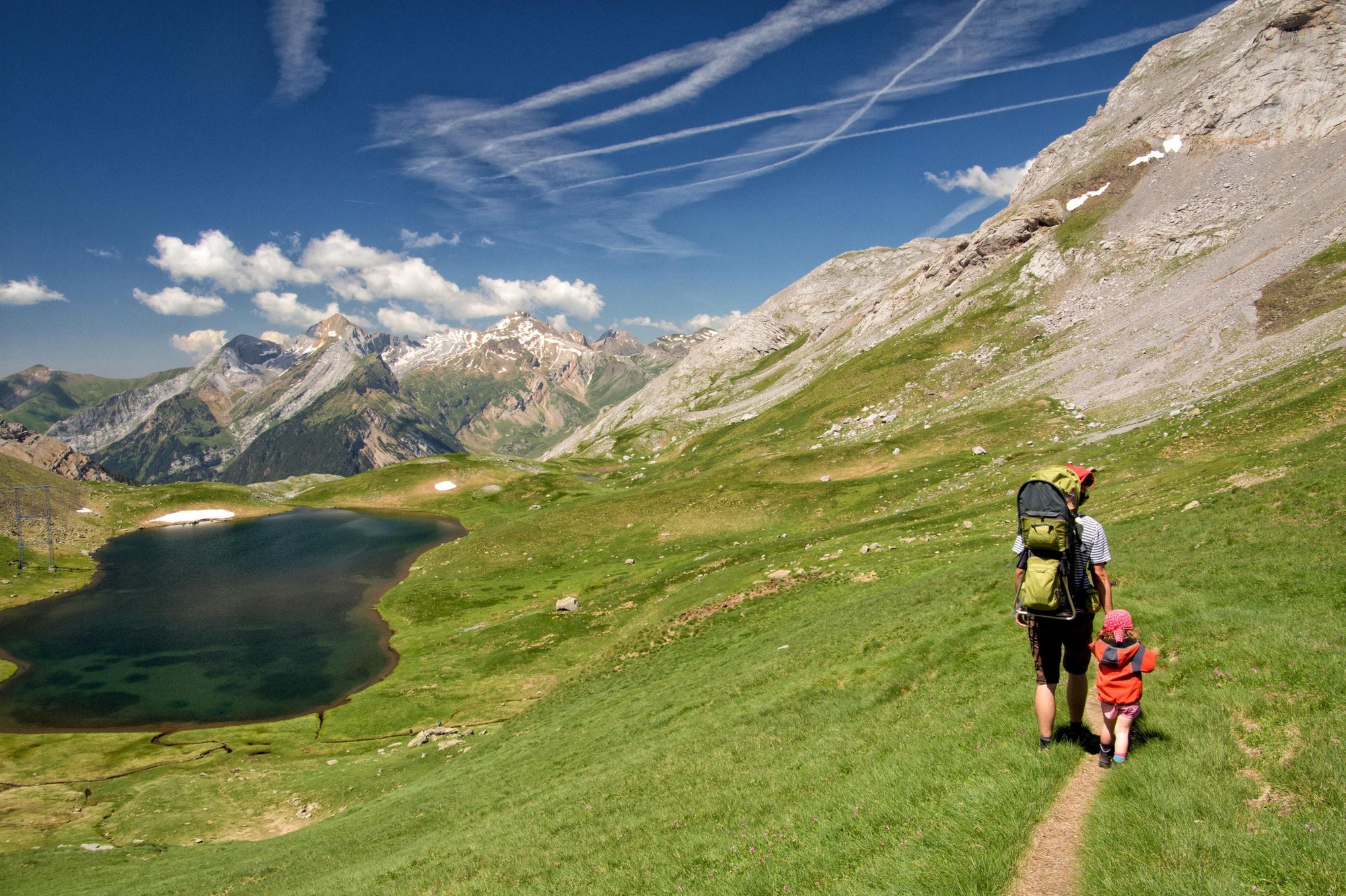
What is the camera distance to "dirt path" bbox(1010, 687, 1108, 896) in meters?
8.66

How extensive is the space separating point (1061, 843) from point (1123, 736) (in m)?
2.75

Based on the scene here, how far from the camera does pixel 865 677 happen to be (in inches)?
896

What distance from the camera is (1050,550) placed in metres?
11.4

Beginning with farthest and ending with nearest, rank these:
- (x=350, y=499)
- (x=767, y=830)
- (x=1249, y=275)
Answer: (x=350, y=499) < (x=1249, y=275) < (x=767, y=830)

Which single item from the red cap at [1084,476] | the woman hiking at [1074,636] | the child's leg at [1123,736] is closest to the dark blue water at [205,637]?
the woman hiking at [1074,636]

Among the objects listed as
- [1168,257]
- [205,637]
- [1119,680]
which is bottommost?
[205,637]

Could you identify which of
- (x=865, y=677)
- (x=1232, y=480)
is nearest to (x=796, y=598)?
(x=865, y=677)

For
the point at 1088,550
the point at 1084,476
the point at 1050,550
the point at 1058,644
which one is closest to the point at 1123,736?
the point at 1058,644

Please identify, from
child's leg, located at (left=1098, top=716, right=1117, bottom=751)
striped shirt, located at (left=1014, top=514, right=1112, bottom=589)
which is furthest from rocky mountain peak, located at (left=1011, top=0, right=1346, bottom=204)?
child's leg, located at (left=1098, top=716, right=1117, bottom=751)

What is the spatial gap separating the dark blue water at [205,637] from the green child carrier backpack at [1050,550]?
205 ft

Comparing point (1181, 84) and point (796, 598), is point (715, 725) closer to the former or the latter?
point (796, 598)

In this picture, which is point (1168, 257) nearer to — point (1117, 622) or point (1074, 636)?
point (1117, 622)

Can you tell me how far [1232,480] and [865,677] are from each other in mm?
28764

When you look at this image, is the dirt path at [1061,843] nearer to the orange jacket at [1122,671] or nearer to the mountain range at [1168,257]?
the orange jacket at [1122,671]
